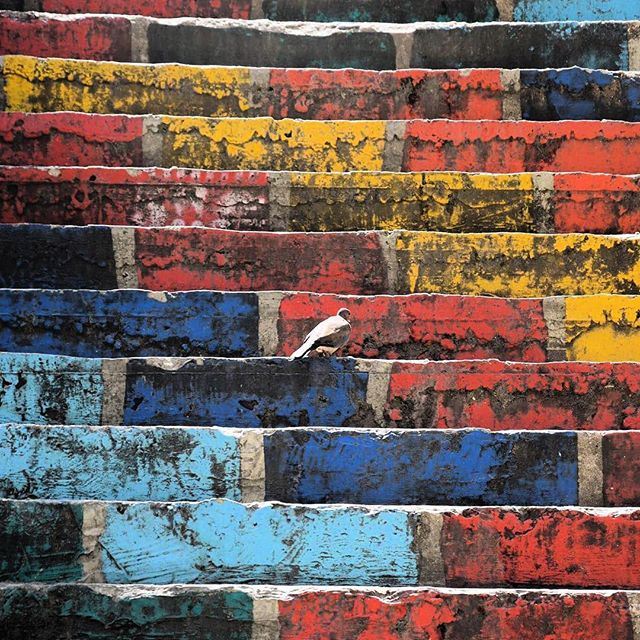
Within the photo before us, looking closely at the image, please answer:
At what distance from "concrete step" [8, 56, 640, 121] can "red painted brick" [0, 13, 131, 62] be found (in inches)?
10.9

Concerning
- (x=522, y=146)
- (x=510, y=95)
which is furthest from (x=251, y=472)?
(x=510, y=95)

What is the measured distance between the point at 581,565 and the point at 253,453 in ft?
2.92

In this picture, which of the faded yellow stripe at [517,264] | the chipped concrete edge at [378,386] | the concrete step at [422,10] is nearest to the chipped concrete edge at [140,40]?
the concrete step at [422,10]

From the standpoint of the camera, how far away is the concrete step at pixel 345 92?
16.6 ft

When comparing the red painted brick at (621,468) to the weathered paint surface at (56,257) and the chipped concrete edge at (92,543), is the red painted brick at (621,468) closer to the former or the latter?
the chipped concrete edge at (92,543)

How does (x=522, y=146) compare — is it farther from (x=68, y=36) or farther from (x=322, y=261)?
(x=68, y=36)

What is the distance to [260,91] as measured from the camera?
201 inches

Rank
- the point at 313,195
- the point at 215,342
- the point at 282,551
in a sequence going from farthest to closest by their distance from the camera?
1. the point at 313,195
2. the point at 215,342
3. the point at 282,551

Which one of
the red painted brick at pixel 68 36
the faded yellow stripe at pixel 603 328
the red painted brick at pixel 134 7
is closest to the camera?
the faded yellow stripe at pixel 603 328

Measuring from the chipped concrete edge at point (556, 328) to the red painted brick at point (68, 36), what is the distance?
7.39 ft

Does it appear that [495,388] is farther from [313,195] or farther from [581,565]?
[313,195]

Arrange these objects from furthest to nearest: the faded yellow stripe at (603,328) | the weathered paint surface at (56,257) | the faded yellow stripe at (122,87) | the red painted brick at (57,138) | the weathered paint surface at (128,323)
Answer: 1. the faded yellow stripe at (122,87)
2. the red painted brick at (57,138)
3. the weathered paint surface at (56,257)
4. the faded yellow stripe at (603,328)
5. the weathered paint surface at (128,323)

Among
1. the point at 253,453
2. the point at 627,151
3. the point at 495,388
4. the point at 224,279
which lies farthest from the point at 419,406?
the point at 627,151

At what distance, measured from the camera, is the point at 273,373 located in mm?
3713
